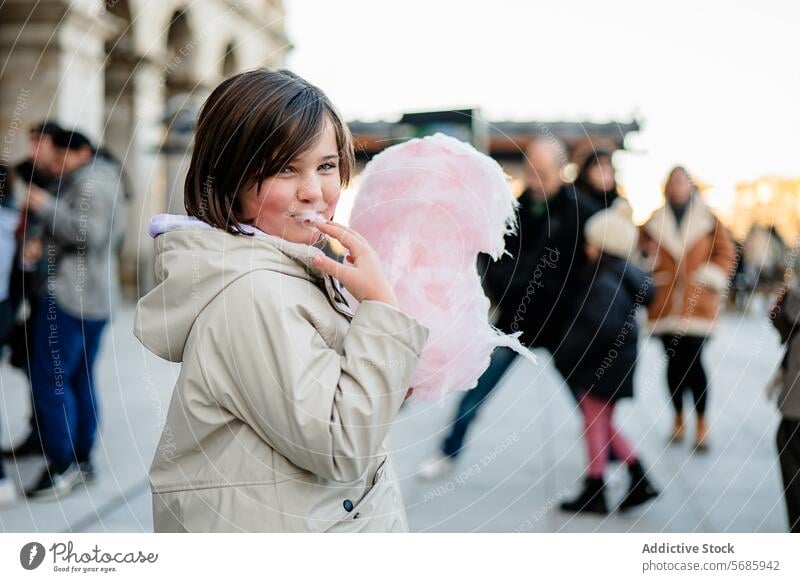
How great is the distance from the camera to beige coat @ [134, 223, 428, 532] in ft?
4.20

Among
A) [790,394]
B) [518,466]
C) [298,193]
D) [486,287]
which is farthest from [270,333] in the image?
[518,466]

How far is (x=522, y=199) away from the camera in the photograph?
427 cm

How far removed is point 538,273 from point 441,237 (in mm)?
2635

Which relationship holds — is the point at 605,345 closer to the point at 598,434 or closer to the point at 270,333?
the point at 598,434

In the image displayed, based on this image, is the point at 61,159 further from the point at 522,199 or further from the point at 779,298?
the point at 779,298

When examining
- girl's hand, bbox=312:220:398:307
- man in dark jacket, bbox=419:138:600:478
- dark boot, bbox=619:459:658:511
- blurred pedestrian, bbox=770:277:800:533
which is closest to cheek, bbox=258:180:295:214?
girl's hand, bbox=312:220:398:307

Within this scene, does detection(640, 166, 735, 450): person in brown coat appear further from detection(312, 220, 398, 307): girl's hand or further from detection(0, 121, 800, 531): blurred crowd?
detection(312, 220, 398, 307): girl's hand

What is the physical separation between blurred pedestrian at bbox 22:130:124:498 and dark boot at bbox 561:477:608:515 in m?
2.37

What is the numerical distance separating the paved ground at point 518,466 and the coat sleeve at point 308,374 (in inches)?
68.9

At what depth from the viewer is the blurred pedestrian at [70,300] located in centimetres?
399
